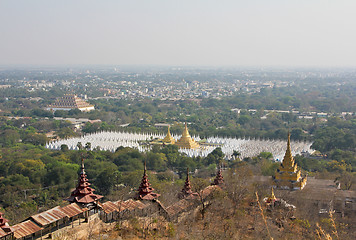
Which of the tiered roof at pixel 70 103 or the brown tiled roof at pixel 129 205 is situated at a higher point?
the brown tiled roof at pixel 129 205

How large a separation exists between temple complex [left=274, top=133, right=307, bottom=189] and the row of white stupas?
1578cm

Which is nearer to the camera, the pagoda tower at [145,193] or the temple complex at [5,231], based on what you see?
the temple complex at [5,231]

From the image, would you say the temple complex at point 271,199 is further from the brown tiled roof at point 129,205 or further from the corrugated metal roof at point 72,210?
the corrugated metal roof at point 72,210

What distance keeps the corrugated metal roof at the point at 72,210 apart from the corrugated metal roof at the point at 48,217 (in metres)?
0.25

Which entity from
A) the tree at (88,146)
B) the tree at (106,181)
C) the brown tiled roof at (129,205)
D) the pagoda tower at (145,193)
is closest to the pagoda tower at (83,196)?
the brown tiled roof at (129,205)

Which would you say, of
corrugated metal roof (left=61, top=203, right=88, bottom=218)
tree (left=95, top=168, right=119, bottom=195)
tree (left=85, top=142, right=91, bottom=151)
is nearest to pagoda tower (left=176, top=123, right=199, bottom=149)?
tree (left=85, top=142, right=91, bottom=151)

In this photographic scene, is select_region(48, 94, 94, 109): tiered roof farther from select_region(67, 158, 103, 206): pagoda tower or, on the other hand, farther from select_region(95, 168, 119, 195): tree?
select_region(67, 158, 103, 206): pagoda tower

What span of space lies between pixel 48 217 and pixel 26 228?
109 centimetres

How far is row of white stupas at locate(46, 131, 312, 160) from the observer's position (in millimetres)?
50953

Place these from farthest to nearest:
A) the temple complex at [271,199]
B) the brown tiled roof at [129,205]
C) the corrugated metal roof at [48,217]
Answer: the temple complex at [271,199] < the brown tiled roof at [129,205] < the corrugated metal roof at [48,217]

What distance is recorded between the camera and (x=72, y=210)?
19.2 m

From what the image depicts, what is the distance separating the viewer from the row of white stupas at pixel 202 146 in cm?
5095

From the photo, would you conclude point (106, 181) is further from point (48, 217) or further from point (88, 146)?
point (88, 146)

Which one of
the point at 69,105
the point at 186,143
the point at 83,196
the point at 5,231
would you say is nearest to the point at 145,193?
the point at 83,196
